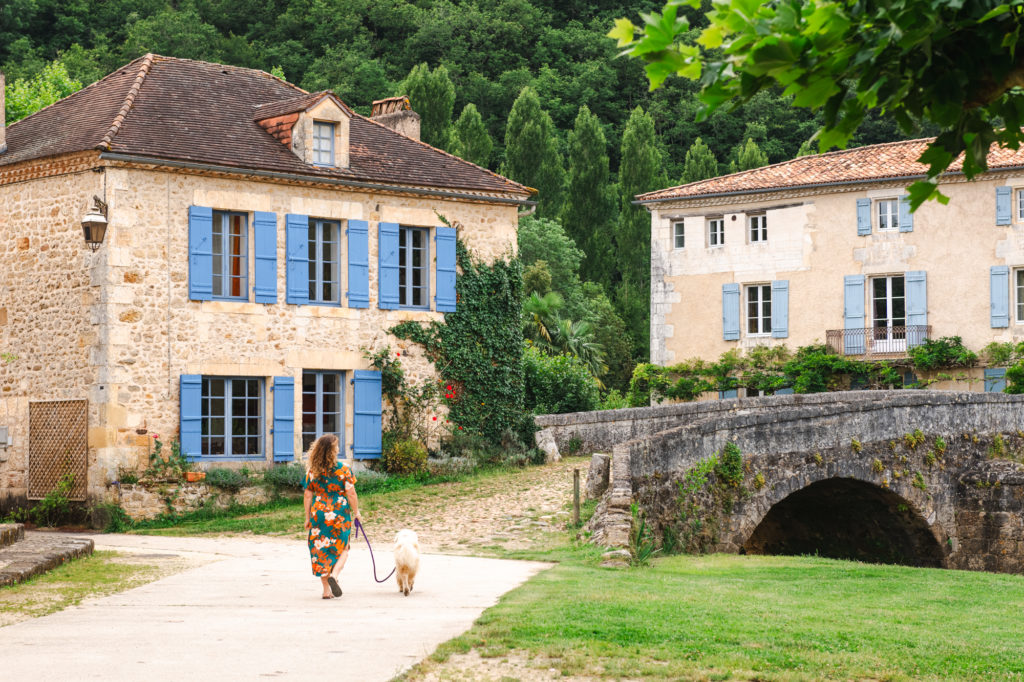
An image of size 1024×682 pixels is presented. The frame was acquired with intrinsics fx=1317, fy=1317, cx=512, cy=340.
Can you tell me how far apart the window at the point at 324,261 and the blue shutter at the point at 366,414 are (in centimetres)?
119

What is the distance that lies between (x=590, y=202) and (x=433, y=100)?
628 cm

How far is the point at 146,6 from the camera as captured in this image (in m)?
42.8

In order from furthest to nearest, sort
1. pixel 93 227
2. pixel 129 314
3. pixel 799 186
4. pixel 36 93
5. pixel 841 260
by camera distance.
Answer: pixel 799 186 < pixel 841 260 < pixel 36 93 < pixel 129 314 < pixel 93 227

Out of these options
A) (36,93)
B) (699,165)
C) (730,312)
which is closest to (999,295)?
(730,312)

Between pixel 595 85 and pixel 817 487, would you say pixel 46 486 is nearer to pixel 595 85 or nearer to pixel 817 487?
pixel 817 487

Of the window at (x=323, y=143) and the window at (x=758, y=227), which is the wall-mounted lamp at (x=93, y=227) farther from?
the window at (x=758, y=227)

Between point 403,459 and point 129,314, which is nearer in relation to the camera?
point 129,314

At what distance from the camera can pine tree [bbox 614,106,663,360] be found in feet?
144

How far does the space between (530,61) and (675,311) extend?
22707 millimetres

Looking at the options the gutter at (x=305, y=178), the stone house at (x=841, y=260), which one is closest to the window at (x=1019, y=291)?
the stone house at (x=841, y=260)

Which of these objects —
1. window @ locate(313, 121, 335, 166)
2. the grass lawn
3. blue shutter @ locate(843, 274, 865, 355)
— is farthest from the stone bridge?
blue shutter @ locate(843, 274, 865, 355)

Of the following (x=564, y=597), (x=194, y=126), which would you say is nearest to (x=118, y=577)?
(x=564, y=597)

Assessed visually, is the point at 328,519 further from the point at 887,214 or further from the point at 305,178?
the point at 887,214

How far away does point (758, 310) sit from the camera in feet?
101
